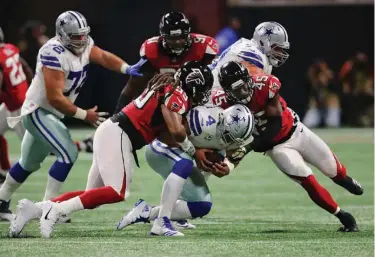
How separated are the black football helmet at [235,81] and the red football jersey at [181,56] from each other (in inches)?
33.1

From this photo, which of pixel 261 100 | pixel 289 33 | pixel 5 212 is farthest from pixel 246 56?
pixel 289 33

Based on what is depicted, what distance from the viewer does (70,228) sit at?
775 cm

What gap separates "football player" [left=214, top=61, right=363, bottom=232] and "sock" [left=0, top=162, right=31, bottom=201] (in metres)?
1.75

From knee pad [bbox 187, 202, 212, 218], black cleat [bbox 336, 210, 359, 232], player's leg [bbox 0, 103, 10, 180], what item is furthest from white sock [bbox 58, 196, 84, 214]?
player's leg [bbox 0, 103, 10, 180]

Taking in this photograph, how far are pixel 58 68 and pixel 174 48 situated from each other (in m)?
0.87

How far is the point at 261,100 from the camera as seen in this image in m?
7.56

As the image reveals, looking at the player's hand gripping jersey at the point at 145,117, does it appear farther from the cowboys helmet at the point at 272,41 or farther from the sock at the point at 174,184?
the cowboys helmet at the point at 272,41

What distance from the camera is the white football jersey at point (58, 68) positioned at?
7957 mm

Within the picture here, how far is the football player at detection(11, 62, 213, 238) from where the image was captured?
703 cm

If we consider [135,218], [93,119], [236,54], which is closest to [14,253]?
[135,218]

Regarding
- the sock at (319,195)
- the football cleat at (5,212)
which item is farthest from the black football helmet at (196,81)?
the football cleat at (5,212)

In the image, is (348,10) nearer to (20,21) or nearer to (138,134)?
(20,21)

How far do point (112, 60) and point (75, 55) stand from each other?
44cm

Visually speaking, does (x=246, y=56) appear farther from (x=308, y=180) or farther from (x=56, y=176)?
(x=56, y=176)
